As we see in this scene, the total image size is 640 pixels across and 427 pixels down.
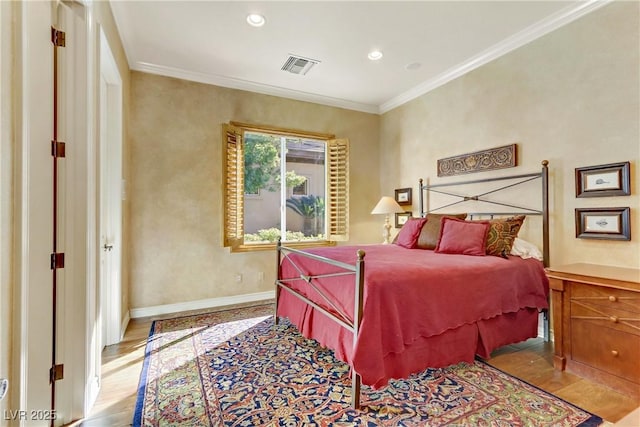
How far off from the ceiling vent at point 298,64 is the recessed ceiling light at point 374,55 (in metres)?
0.61

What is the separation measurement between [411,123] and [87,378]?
441 cm

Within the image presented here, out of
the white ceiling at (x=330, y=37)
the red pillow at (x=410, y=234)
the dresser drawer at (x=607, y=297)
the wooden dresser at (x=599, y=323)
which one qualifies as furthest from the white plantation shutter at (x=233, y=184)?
the dresser drawer at (x=607, y=297)

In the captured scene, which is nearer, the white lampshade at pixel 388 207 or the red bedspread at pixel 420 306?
the red bedspread at pixel 420 306

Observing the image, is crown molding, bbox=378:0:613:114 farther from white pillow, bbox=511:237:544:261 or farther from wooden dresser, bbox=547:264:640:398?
wooden dresser, bbox=547:264:640:398

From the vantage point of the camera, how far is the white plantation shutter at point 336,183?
4.59 meters

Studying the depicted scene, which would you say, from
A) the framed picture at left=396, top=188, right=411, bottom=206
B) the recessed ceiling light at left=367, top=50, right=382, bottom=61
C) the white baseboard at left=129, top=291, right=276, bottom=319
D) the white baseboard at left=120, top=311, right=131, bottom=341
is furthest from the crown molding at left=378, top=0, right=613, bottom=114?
the white baseboard at left=120, top=311, right=131, bottom=341

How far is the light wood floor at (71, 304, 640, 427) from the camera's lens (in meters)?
1.73

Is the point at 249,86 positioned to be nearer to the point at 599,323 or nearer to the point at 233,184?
the point at 233,184

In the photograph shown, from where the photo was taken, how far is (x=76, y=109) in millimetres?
1679

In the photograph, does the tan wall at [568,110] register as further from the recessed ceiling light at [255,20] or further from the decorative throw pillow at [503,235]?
the recessed ceiling light at [255,20]

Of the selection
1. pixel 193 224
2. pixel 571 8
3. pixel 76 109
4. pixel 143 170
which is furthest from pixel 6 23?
pixel 571 8

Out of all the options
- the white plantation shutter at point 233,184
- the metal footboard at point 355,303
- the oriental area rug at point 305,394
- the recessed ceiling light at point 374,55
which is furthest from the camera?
the white plantation shutter at point 233,184

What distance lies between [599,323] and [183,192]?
4.05m

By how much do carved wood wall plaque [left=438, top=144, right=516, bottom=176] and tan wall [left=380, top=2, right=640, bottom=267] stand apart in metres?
0.07
